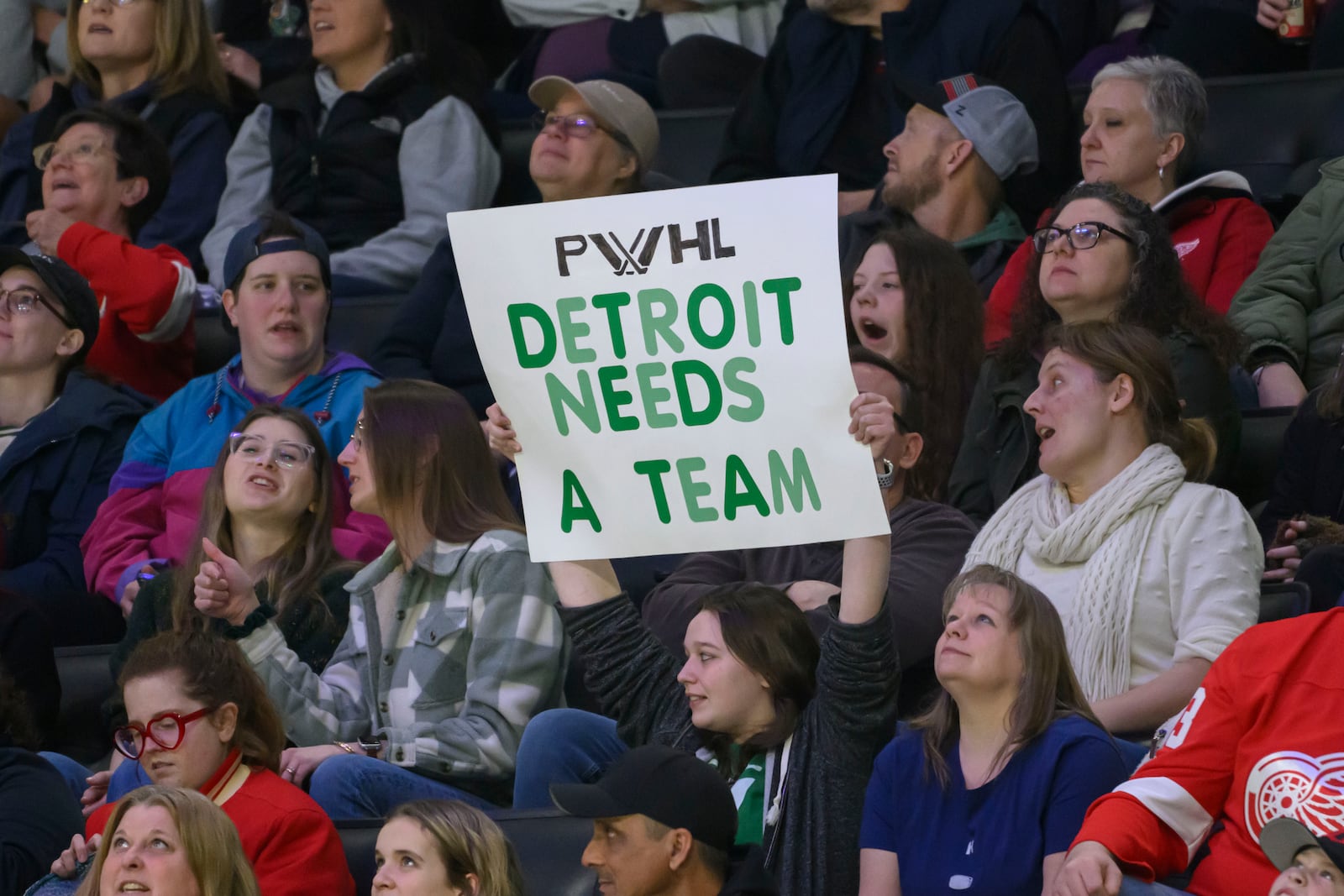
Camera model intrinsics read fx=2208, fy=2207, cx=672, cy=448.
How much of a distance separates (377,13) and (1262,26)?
2546mm

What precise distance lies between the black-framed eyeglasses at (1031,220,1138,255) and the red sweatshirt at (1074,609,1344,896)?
1.52 meters

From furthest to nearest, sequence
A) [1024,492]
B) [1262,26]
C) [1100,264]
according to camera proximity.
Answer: [1262,26] → [1100,264] → [1024,492]

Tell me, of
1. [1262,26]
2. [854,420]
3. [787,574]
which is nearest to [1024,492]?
[787,574]

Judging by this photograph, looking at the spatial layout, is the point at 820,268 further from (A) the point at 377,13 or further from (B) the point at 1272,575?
(A) the point at 377,13

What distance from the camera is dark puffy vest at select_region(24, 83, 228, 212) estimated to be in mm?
6672

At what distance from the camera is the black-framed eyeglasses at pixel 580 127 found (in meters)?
5.59

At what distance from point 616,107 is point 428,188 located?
814 millimetres

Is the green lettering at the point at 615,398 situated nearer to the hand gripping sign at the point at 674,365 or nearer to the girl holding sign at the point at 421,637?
the hand gripping sign at the point at 674,365

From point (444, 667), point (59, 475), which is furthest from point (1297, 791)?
point (59, 475)

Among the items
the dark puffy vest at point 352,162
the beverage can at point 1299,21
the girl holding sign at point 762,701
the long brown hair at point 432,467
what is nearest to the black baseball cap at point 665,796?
the girl holding sign at point 762,701

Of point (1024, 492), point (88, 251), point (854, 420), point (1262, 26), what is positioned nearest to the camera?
point (854, 420)

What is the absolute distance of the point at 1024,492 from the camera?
411 cm

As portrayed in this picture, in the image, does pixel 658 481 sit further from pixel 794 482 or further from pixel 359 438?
pixel 359 438

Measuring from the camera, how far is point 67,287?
5.62 metres
